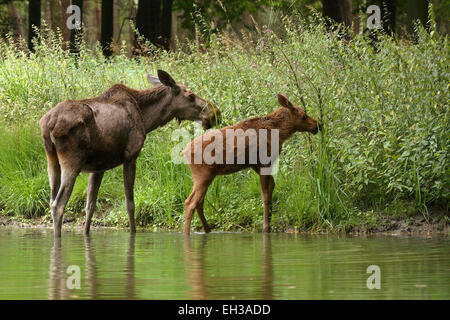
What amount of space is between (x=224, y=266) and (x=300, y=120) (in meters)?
4.28

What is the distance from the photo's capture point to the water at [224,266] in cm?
616

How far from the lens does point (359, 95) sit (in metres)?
12.2

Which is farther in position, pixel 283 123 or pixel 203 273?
pixel 283 123

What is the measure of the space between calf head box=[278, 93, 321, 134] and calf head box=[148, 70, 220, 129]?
1.21m

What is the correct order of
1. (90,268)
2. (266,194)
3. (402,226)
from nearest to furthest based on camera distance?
(90,268)
(402,226)
(266,194)

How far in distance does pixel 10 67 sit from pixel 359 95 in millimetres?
8622

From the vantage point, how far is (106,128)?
1100 centimetres

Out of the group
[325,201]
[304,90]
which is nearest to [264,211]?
[325,201]

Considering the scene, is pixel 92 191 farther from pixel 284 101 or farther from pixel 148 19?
pixel 148 19

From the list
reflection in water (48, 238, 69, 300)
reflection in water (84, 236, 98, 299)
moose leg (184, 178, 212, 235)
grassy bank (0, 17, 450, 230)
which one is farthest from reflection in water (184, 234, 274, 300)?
grassy bank (0, 17, 450, 230)

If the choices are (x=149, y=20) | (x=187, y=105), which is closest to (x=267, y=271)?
(x=187, y=105)

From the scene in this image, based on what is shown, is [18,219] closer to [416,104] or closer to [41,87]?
[41,87]

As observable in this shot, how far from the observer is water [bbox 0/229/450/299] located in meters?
6.16

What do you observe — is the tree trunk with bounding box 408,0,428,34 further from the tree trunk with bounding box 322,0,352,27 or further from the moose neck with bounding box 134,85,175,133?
the moose neck with bounding box 134,85,175,133
